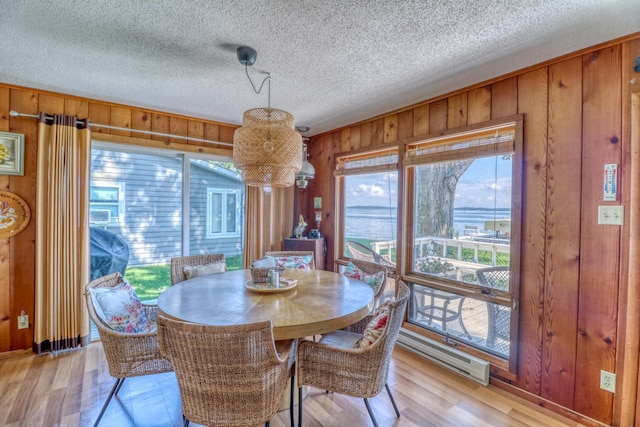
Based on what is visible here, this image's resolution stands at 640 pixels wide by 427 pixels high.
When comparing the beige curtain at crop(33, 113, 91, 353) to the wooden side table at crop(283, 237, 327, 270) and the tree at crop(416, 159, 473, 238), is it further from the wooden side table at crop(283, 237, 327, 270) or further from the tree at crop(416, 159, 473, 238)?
the tree at crop(416, 159, 473, 238)

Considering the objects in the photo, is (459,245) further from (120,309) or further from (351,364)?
(120,309)

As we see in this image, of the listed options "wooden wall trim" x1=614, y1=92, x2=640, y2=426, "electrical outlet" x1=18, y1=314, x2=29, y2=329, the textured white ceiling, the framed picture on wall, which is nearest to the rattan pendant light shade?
the textured white ceiling

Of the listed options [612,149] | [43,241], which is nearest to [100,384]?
[43,241]

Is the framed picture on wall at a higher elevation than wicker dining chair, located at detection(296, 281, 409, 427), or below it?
higher

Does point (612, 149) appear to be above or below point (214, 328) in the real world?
above

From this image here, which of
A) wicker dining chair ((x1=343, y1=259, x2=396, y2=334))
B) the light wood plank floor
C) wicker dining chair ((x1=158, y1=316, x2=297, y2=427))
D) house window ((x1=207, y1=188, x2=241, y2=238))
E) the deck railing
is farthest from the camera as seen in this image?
house window ((x1=207, y1=188, x2=241, y2=238))

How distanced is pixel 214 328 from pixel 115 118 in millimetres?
2949

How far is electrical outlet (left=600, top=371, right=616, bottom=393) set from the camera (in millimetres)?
1894

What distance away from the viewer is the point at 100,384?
2.38 meters

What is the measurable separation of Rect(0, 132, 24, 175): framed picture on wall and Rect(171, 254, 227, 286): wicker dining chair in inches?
62.7

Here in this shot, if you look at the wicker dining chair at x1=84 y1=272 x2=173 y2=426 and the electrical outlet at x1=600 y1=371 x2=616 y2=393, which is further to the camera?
the electrical outlet at x1=600 y1=371 x2=616 y2=393

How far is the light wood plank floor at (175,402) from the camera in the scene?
199 centimetres

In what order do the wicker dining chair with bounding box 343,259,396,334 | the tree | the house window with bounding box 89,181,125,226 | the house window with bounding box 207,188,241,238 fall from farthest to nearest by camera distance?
the house window with bounding box 207,188,241,238 → the house window with bounding box 89,181,125,226 → the tree → the wicker dining chair with bounding box 343,259,396,334

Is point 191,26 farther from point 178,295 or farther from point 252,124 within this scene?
point 178,295
